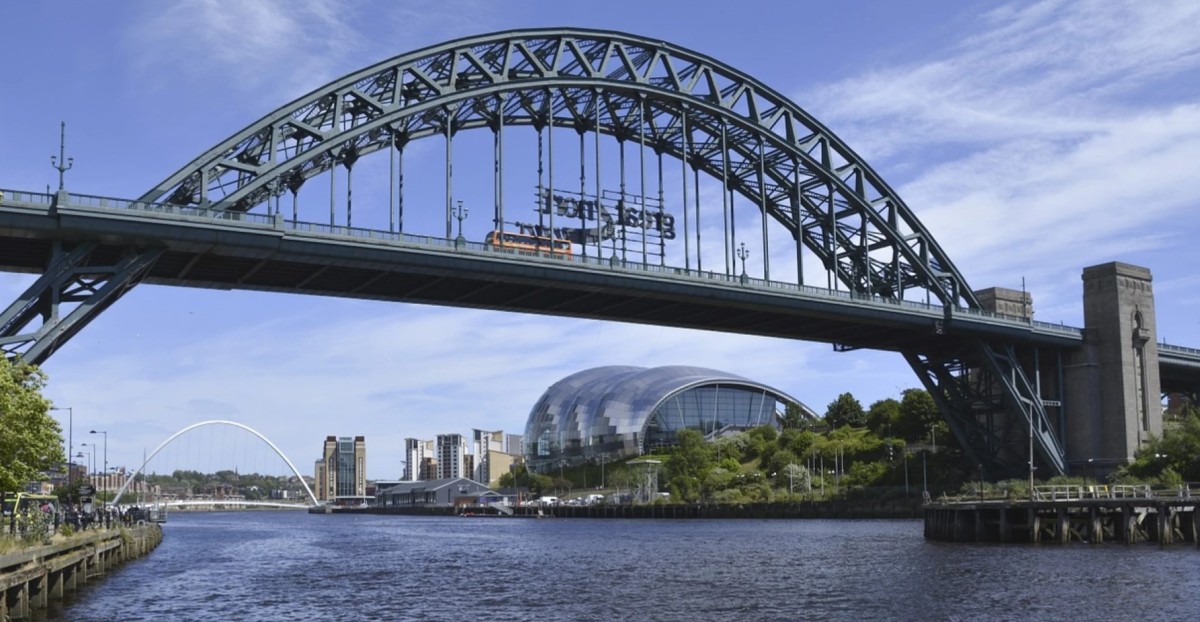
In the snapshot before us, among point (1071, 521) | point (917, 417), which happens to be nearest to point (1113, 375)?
point (1071, 521)

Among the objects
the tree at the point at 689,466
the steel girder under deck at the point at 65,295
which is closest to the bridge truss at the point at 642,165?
the steel girder under deck at the point at 65,295

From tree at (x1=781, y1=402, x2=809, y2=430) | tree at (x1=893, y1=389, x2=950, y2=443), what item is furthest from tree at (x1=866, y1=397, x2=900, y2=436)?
tree at (x1=781, y1=402, x2=809, y2=430)

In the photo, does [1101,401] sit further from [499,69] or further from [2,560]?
[2,560]

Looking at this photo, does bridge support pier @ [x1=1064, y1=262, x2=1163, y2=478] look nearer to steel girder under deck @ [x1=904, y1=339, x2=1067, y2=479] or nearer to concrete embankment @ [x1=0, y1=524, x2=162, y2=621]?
steel girder under deck @ [x1=904, y1=339, x2=1067, y2=479]

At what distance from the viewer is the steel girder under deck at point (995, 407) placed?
94.0 m

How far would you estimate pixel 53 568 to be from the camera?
4403cm

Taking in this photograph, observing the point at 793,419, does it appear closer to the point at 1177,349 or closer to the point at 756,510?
the point at 756,510

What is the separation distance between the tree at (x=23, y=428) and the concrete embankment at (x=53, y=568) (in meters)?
3.04

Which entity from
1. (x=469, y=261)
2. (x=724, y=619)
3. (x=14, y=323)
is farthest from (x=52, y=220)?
(x=724, y=619)

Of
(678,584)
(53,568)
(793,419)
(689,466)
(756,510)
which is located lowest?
(756,510)

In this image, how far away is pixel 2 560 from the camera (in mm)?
35219

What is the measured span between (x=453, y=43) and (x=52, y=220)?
974 inches

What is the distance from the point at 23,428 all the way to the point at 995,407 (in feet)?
234

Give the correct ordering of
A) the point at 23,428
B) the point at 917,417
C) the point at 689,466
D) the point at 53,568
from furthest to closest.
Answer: the point at 689,466, the point at 917,417, the point at 23,428, the point at 53,568
